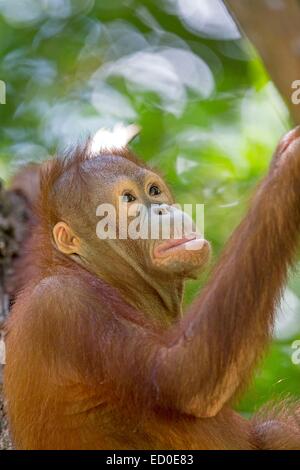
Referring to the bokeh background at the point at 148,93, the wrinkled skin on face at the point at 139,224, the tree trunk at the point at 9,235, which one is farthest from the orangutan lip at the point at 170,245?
the bokeh background at the point at 148,93

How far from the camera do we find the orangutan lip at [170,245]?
5.04 m

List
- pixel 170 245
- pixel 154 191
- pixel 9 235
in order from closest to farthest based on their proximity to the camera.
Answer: pixel 170 245
pixel 154 191
pixel 9 235

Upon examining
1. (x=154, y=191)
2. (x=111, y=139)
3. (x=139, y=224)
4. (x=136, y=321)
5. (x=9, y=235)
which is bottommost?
(x=136, y=321)

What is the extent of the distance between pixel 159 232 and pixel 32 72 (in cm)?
654

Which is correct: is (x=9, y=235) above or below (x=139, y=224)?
above

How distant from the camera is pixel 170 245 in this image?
5.11 m

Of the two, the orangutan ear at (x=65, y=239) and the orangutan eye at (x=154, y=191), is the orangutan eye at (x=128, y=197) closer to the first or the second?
the orangutan eye at (x=154, y=191)

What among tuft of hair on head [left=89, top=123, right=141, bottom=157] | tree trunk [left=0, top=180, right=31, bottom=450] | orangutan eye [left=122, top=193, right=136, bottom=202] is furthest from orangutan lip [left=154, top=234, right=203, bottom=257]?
tree trunk [left=0, top=180, right=31, bottom=450]

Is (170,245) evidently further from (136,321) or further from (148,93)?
(148,93)

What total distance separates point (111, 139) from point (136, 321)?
1.61 meters

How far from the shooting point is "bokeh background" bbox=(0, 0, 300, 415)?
9.29 metres

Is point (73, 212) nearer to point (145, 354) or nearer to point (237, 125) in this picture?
point (145, 354)

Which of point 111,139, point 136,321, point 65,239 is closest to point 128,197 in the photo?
point 65,239

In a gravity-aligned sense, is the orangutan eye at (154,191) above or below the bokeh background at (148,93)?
below
